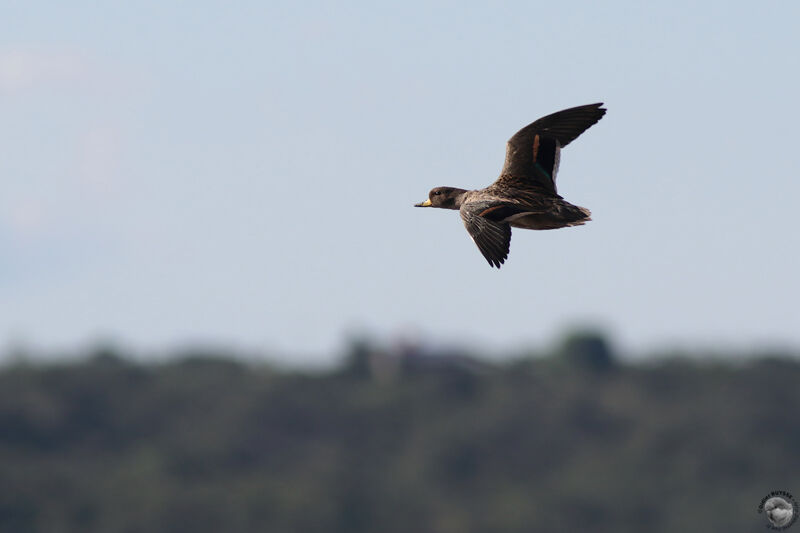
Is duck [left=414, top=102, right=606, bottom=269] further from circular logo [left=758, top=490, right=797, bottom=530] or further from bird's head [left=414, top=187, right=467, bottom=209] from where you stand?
circular logo [left=758, top=490, right=797, bottom=530]

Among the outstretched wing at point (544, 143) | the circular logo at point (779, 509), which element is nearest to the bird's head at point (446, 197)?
the outstretched wing at point (544, 143)

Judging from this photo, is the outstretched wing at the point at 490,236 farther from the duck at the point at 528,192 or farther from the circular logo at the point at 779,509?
the circular logo at the point at 779,509

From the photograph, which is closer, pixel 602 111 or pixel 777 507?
pixel 602 111

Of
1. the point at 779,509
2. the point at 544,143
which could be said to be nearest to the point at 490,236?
the point at 544,143

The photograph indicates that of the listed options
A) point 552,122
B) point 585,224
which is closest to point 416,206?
point 552,122

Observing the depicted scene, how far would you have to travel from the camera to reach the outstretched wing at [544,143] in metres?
30.6

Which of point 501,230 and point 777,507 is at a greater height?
point 501,230

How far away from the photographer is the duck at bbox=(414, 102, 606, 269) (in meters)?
27.5

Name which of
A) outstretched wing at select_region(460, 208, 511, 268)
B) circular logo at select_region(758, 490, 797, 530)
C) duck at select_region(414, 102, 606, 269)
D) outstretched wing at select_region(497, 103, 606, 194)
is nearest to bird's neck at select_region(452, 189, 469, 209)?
duck at select_region(414, 102, 606, 269)

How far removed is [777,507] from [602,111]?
9118 millimetres

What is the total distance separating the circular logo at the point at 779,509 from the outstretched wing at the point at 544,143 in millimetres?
7249

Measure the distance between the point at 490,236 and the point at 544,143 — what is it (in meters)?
4.74

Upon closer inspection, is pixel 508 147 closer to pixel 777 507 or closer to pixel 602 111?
pixel 602 111

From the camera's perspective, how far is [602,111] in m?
30.6
